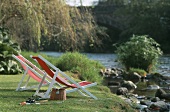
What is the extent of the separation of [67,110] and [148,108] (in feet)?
14.1

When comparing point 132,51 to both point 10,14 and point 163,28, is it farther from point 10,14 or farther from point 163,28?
point 163,28

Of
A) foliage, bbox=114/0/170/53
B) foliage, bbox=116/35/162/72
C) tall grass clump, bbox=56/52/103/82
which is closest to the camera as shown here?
tall grass clump, bbox=56/52/103/82

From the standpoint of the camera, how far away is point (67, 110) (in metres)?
7.15

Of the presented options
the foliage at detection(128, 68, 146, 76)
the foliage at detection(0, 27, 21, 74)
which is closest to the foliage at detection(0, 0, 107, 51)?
the foliage at detection(0, 27, 21, 74)

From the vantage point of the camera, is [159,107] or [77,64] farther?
[77,64]

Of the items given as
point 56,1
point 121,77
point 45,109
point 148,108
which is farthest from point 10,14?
point 45,109

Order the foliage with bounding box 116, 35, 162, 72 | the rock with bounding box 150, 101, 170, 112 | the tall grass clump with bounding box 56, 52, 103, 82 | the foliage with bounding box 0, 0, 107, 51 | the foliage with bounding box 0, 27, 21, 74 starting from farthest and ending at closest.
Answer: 1. the foliage with bounding box 116, 35, 162, 72
2. the tall grass clump with bounding box 56, 52, 103, 82
3. the foliage with bounding box 0, 0, 107, 51
4. the foliage with bounding box 0, 27, 21, 74
5. the rock with bounding box 150, 101, 170, 112

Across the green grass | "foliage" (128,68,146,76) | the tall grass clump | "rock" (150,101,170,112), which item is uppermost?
the green grass

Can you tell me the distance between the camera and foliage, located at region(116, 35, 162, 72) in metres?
22.3

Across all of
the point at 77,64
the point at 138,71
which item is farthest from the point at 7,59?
the point at 138,71

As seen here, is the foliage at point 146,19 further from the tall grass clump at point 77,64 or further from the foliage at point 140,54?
the tall grass clump at point 77,64

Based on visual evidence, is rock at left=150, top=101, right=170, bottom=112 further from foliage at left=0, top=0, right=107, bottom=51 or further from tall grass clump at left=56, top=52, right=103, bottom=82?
foliage at left=0, top=0, right=107, bottom=51

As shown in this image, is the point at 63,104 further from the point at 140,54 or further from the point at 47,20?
the point at 140,54

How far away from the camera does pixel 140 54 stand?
2252 cm
